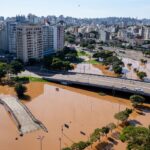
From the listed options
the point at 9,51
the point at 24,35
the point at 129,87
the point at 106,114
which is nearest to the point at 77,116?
the point at 106,114

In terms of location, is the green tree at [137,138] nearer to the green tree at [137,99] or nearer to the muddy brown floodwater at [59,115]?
the muddy brown floodwater at [59,115]

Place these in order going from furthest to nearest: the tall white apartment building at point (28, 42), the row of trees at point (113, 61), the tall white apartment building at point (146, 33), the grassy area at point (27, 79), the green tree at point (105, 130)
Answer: the tall white apartment building at point (146, 33), the tall white apartment building at point (28, 42), the row of trees at point (113, 61), the grassy area at point (27, 79), the green tree at point (105, 130)

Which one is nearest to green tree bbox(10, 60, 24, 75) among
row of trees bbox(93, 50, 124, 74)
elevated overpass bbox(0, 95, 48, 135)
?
elevated overpass bbox(0, 95, 48, 135)

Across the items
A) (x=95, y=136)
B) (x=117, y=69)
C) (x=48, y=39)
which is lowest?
(x=95, y=136)

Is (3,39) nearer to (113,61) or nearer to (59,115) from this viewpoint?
(113,61)

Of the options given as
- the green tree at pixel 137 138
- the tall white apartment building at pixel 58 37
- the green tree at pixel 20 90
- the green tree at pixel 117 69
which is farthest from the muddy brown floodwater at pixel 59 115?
the tall white apartment building at pixel 58 37

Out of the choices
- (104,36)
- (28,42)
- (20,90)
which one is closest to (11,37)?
(28,42)

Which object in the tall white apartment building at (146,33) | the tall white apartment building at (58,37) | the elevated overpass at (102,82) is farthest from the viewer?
the tall white apartment building at (146,33)

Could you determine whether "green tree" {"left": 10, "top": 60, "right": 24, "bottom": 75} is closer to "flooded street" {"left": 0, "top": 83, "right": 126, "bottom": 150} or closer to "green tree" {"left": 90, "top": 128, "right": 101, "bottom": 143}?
"flooded street" {"left": 0, "top": 83, "right": 126, "bottom": 150}
